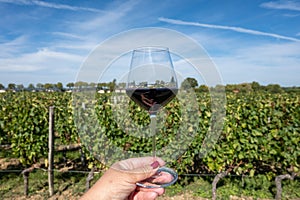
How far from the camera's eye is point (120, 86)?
5.16 feet

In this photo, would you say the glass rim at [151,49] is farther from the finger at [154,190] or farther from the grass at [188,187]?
the grass at [188,187]

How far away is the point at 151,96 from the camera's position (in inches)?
58.7

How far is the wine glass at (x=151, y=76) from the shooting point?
4.74ft

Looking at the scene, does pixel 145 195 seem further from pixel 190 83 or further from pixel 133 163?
pixel 190 83

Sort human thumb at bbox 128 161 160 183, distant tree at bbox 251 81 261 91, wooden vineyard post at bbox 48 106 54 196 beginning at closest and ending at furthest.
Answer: human thumb at bbox 128 161 160 183
wooden vineyard post at bbox 48 106 54 196
distant tree at bbox 251 81 261 91

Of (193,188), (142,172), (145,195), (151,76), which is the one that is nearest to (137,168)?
(142,172)

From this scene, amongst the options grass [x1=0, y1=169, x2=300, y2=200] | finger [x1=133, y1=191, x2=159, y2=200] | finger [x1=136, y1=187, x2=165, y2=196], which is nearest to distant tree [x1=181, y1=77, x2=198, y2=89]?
finger [x1=136, y1=187, x2=165, y2=196]

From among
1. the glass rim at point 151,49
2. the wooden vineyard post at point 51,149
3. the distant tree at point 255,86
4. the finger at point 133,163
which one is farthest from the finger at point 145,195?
the distant tree at point 255,86

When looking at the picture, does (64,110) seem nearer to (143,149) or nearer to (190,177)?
(143,149)

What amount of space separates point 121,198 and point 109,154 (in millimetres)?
328

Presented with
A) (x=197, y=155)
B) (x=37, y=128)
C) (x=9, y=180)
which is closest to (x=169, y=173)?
(x=197, y=155)

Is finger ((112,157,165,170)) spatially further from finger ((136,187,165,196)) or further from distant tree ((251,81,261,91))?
distant tree ((251,81,261,91))

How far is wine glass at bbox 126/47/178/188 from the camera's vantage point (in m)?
1.44

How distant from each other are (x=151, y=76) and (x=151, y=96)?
117 millimetres
